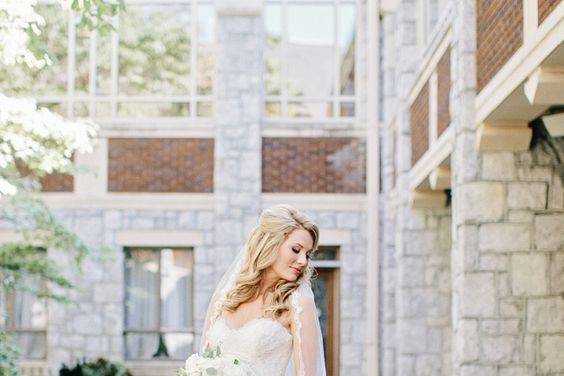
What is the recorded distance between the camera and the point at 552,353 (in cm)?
888

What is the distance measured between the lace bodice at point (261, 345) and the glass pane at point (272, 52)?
11.2 m

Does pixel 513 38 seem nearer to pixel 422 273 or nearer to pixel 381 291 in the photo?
pixel 422 273

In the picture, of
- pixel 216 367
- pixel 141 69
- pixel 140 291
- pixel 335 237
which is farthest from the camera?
pixel 141 69

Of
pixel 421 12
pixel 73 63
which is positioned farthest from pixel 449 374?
pixel 73 63

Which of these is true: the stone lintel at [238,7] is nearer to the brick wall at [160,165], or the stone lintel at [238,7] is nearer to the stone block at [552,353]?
the brick wall at [160,165]

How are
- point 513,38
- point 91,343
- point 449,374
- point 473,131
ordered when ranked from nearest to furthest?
point 513,38 → point 473,131 → point 449,374 → point 91,343

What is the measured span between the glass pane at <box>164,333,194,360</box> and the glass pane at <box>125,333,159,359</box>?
0.52 ft

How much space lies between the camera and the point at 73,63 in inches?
653

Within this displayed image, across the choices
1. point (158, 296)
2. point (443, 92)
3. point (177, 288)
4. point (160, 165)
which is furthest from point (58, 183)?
point (443, 92)

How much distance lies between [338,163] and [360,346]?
2.36m

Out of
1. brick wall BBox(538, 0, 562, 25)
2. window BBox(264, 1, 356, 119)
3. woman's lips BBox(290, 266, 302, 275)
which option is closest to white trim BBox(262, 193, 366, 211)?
window BBox(264, 1, 356, 119)

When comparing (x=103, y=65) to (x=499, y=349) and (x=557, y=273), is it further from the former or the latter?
(x=557, y=273)

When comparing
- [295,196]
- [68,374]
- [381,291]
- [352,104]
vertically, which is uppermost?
[352,104]

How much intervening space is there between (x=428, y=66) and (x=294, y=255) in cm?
672
